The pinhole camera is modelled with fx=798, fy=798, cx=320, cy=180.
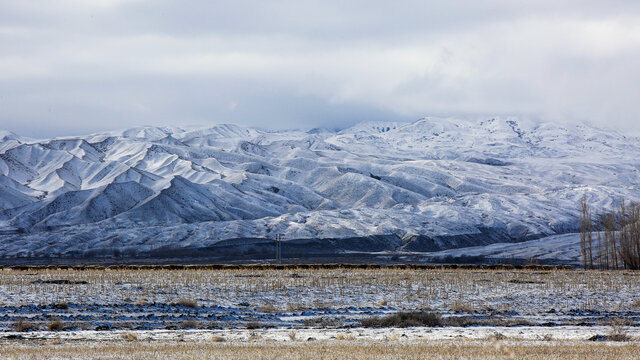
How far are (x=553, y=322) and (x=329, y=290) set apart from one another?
14.1 metres

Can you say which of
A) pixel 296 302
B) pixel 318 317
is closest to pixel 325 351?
pixel 318 317

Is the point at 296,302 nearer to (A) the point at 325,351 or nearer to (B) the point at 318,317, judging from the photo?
(B) the point at 318,317

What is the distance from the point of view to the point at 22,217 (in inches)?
6457

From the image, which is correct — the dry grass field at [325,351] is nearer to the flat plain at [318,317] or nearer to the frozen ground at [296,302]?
the flat plain at [318,317]

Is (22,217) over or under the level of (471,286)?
over

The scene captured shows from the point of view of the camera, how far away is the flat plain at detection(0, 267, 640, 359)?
18734 mm

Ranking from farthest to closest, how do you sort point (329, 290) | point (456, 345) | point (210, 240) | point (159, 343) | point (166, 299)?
point (210, 240) → point (329, 290) → point (166, 299) → point (159, 343) → point (456, 345)

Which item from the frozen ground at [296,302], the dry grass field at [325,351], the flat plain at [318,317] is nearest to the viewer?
the dry grass field at [325,351]

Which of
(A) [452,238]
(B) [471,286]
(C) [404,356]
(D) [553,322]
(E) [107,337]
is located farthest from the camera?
(A) [452,238]

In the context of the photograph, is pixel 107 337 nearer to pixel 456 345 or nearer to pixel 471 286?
pixel 456 345

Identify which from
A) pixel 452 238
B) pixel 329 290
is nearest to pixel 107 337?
pixel 329 290

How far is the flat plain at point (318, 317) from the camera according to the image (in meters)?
18.7

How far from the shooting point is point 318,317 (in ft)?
99.6

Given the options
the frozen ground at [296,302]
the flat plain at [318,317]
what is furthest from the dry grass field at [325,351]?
the frozen ground at [296,302]
